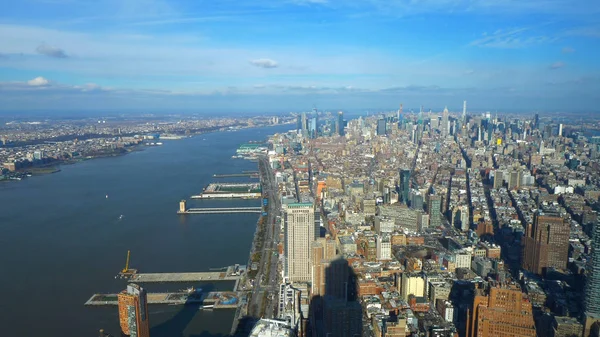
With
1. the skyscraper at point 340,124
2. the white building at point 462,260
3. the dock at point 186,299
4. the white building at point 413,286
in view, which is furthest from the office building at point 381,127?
the dock at point 186,299

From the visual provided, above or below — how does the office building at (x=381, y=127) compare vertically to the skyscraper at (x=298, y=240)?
above

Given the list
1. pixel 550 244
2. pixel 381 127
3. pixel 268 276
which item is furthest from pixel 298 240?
pixel 381 127

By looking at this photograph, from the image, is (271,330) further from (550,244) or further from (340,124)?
(340,124)

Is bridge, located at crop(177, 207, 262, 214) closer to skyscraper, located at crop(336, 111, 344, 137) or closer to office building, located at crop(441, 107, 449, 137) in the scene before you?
skyscraper, located at crop(336, 111, 344, 137)

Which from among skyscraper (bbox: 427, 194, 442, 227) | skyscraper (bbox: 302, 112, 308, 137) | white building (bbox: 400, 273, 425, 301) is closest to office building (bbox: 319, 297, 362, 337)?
white building (bbox: 400, 273, 425, 301)

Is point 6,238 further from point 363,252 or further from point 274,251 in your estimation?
point 363,252

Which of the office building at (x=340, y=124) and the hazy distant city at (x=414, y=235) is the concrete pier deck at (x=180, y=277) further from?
the office building at (x=340, y=124)

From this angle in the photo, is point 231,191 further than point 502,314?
Yes
